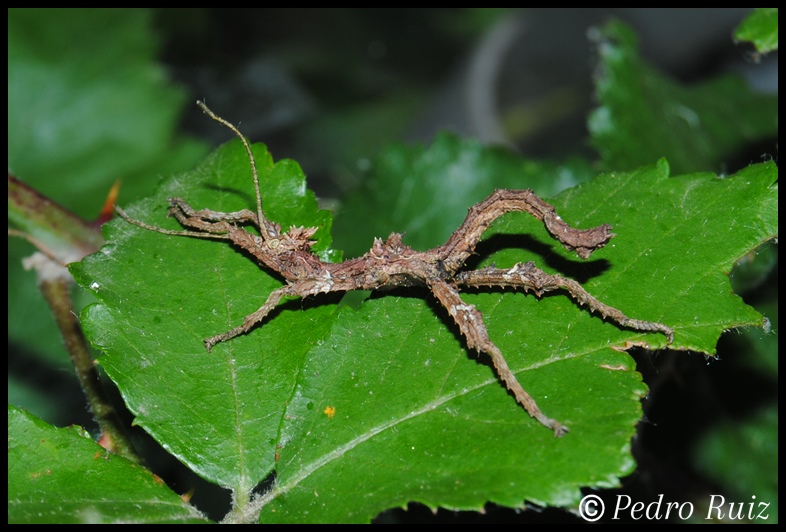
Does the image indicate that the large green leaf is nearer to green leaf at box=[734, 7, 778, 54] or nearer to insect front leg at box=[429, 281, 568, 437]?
insect front leg at box=[429, 281, 568, 437]

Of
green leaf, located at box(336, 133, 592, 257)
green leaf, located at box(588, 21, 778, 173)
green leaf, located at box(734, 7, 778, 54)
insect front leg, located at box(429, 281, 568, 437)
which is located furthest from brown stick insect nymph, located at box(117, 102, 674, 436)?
green leaf, located at box(588, 21, 778, 173)

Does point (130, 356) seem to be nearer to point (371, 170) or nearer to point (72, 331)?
point (72, 331)

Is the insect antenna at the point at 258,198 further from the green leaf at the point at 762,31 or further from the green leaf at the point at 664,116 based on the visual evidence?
the green leaf at the point at 664,116

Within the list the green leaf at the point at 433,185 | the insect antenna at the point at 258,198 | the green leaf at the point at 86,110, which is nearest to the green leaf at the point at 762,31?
the green leaf at the point at 433,185

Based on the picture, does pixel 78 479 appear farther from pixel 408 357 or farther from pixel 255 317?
pixel 408 357

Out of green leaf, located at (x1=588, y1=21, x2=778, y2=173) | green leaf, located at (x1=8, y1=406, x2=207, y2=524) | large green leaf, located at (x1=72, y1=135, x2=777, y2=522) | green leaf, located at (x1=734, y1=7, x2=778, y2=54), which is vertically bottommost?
green leaf, located at (x1=8, y1=406, x2=207, y2=524)

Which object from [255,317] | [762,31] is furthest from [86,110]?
[762,31]
